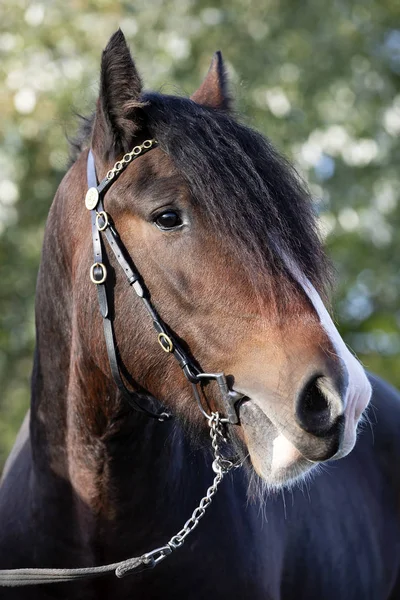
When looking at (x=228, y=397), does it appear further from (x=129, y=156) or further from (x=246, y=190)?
(x=129, y=156)

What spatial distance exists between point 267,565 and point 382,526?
4.51 feet

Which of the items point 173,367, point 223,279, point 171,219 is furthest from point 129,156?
point 173,367

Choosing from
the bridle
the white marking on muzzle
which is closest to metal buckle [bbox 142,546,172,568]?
the bridle

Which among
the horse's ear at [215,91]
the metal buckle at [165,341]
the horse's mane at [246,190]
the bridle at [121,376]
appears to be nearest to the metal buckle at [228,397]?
the bridle at [121,376]

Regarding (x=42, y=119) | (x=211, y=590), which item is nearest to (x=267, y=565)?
(x=211, y=590)

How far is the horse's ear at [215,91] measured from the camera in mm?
3750

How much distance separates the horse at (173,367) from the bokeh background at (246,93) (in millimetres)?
6458

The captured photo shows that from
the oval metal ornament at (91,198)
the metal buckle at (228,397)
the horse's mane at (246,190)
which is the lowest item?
the metal buckle at (228,397)

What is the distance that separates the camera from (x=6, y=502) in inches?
146

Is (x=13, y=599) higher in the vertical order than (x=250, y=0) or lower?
lower

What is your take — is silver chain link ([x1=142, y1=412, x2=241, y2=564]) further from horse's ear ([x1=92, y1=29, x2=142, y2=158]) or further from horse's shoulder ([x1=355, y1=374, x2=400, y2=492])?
horse's shoulder ([x1=355, y1=374, x2=400, y2=492])

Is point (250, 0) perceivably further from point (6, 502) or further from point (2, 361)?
point (6, 502)

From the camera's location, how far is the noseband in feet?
9.59

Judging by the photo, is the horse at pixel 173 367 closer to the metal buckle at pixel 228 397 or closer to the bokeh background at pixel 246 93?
the metal buckle at pixel 228 397
